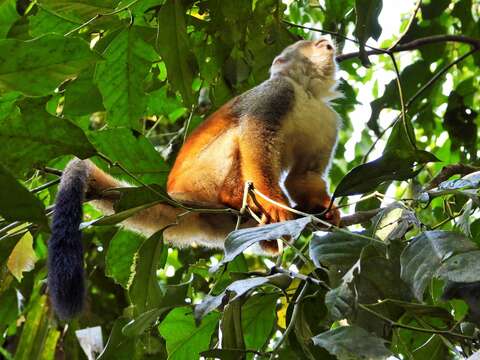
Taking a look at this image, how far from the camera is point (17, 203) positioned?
135 centimetres

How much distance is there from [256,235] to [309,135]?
165 cm

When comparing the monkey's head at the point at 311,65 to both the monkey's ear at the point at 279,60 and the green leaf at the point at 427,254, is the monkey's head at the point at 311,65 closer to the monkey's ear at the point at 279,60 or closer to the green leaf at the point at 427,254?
the monkey's ear at the point at 279,60

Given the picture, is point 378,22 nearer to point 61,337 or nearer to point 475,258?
point 475,258

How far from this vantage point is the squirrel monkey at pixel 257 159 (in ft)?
8.74

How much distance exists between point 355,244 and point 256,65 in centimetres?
188

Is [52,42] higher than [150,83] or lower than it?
higher

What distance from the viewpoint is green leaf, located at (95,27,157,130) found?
2584 mm

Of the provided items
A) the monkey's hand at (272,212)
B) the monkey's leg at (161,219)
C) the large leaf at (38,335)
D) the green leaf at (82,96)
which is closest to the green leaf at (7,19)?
the green leaf at (82,96)

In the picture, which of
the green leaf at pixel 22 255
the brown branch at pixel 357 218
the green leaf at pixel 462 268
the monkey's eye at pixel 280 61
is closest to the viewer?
the green leaf at pixel 462 268

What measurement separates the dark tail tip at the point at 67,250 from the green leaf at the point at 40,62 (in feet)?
1.58

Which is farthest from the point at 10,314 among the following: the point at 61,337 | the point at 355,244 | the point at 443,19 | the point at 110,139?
the point at 443,19

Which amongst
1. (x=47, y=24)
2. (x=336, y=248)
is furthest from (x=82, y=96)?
(x=336, y=248)

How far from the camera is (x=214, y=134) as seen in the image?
9.68 feet

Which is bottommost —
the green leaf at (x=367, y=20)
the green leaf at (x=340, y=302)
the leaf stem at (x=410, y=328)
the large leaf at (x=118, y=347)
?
the large leaf at (x=118, y=347)
